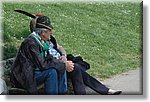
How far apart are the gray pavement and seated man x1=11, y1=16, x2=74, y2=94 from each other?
0.42m

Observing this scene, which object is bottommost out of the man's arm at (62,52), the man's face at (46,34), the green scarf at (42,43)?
the man's arm at (62,52)

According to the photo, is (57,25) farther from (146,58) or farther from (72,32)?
(146,58)

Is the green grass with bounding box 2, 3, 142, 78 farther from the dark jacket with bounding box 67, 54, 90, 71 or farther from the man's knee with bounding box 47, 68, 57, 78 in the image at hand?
the man's knee with bounding box 47, 68, 57, 78

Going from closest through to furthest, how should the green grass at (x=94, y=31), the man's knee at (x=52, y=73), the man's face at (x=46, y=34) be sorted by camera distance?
the man's knee at (x=52, y=73) → the man's face at (x=46, y=34) → the green grass at (x=94, y=31)

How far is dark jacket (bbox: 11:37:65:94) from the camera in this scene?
256 inches

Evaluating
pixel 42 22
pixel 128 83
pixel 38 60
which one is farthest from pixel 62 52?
pixel 128 83

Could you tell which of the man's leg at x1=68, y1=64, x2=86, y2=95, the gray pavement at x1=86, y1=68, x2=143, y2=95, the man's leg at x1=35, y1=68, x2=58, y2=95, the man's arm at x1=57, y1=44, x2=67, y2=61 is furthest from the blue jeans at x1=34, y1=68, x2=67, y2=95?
the gray pavement at x1=86, y1=68, x2=143, y2=95

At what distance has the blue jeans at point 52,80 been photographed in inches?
254

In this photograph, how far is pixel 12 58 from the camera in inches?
262

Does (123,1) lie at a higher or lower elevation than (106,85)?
higher

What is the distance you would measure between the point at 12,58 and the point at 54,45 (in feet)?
1.81

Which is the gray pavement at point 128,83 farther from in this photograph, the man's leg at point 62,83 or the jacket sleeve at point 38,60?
the jacket sleeve at point 38,60

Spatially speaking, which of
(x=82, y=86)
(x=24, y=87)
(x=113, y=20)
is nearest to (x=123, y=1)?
(x=113, y=20)

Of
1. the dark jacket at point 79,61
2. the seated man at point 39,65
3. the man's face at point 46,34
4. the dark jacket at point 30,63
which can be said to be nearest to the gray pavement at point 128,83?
the dark jacket at point 79,61
